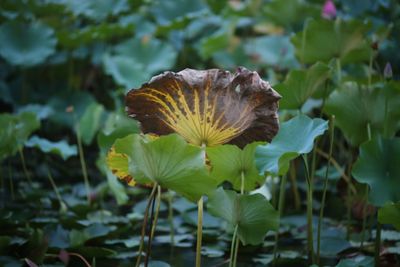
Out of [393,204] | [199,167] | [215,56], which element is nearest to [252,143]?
[199,167]

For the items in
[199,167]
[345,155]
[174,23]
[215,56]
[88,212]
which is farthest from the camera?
[215,56]

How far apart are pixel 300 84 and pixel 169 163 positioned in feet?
1.44

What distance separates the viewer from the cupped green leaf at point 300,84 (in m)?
1.25

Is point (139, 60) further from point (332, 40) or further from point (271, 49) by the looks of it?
point (332, 40)

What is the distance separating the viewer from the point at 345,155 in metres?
2.20

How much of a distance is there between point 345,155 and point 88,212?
40.9 inches

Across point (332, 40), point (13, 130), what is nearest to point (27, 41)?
point (13, 130)

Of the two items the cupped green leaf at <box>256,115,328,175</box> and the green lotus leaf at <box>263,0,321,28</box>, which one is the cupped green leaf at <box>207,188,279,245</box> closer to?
the cupped green leaf at <box>256,115,328,175</box>

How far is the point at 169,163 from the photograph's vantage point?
1015 millimetres

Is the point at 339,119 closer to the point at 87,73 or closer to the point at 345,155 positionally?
the point at 345,155

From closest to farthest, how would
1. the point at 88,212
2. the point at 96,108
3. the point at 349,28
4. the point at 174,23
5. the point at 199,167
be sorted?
the point at 199,167, the point at 349,28, the point at 88,212, the point at 96,108, the point at 174,23

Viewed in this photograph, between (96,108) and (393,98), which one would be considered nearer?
(393,98)

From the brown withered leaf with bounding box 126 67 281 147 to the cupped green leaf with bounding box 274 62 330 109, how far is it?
24 centimetres

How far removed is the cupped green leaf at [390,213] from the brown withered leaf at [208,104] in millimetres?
273
